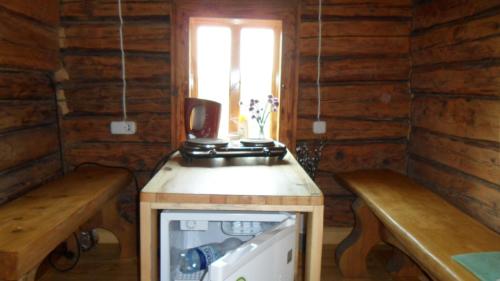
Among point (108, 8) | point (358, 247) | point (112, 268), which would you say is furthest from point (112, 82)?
point (358, 247)

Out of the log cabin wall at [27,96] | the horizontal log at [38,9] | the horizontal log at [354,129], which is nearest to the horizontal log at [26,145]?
the log cabin wall at [27,96]

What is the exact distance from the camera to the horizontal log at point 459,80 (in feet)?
5.30

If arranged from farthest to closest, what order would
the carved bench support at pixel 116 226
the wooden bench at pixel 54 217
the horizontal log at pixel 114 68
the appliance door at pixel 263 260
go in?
1. the horizontal log at pixel 114 68
2. the carved bench support at pixel 116 226
3. the wooden bench at pixel 54 217
4. the appliance door at pixel 263 260

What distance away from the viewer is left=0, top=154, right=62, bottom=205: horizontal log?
1.73 meters

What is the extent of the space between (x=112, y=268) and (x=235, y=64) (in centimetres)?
149

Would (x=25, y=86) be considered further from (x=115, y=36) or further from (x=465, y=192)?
(x=465, y=192)

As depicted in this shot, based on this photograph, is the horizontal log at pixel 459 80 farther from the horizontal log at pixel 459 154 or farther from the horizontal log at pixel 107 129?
the horizontal log at pixel 107 129

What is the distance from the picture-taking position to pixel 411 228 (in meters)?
1.38

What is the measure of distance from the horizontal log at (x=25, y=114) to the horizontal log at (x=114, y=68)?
256mm

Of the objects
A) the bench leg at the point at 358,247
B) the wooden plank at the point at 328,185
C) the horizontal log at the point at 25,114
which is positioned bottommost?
the bench leg at the point at 358,247

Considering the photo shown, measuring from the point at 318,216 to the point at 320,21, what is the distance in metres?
1.50

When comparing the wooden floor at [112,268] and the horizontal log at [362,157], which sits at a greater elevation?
the horizontal log at [362,157]

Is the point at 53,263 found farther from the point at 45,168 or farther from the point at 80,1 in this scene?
the point at 80,1

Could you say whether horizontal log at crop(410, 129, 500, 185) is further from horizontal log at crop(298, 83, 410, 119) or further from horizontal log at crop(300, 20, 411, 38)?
horizontal log at crop(300, 20, 411, 38)
